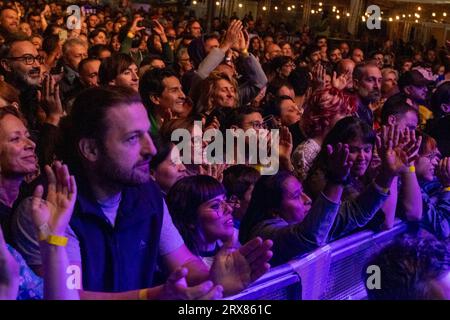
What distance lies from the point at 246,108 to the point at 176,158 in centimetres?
98

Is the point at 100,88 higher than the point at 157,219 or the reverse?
higher

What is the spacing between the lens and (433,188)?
10.3 feet

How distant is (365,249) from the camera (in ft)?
8.05

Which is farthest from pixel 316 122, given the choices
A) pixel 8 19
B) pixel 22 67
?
pixel 8 19

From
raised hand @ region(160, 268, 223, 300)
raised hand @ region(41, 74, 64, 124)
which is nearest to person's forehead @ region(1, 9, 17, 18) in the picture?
raised hand @ region(41, 74, 64, 124)

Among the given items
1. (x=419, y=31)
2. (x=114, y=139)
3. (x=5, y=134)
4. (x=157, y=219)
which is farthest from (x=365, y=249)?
(x=419, y=31)

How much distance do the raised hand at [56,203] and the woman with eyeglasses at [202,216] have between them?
2.04 feet

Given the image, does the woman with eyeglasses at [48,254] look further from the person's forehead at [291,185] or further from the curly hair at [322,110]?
the curly hair at [322,110]

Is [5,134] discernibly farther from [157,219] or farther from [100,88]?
[157,219]

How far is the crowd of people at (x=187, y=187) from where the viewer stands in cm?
154

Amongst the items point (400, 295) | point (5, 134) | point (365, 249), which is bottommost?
point (365, 249)

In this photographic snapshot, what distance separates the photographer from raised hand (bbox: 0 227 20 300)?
1411 mm

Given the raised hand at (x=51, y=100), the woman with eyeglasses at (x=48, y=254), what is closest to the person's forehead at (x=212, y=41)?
the raised hand at (x=51, y=100)

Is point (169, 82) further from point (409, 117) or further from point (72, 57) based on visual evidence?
point (72, 57)
